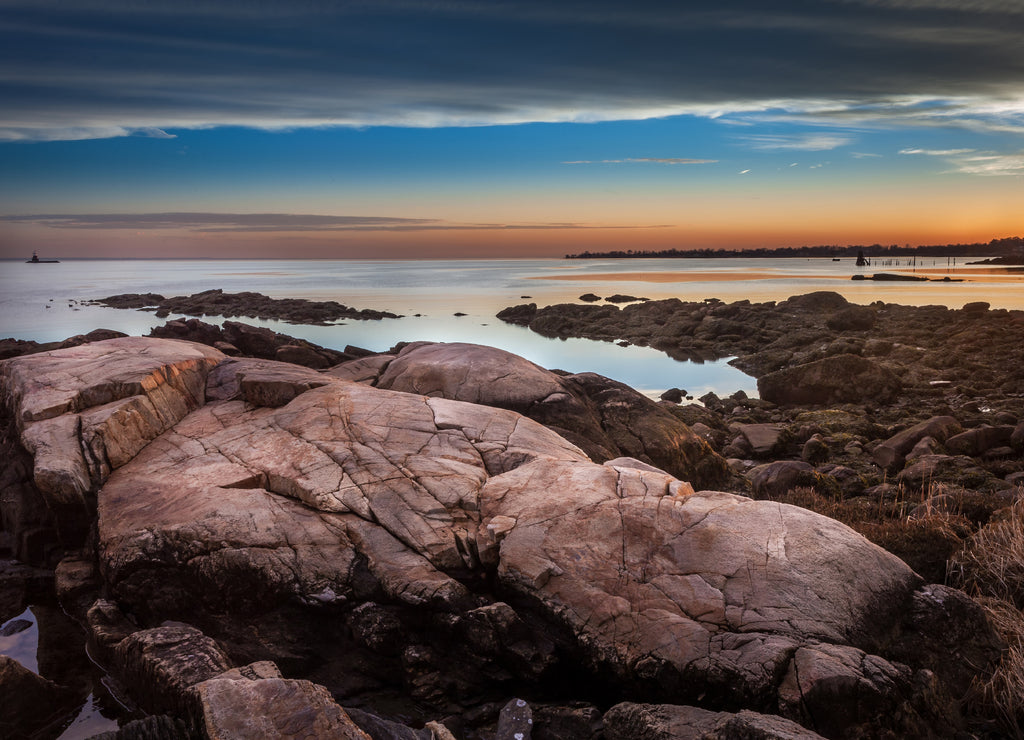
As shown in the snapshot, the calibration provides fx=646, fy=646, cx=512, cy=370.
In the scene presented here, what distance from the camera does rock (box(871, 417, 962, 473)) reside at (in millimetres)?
15246

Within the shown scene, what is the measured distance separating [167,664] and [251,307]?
183ft

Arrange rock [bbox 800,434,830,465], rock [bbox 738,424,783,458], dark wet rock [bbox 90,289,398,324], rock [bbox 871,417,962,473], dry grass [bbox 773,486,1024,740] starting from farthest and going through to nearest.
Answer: dark wet rock [bbox 90,289,398,324] → rock [bbox 738,424,783,458] → rock [bbox 800,434,830,465] → rock [bbox 871,417,962,473] → dry grass [bbox 773,486,1024,740]

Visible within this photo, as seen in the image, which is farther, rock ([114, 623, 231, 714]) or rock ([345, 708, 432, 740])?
rock ([114, 623, 231, 714])

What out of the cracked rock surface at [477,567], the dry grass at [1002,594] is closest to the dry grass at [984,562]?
the dry grass at [1002,594]

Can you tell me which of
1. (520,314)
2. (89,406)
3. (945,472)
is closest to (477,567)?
(89,406)

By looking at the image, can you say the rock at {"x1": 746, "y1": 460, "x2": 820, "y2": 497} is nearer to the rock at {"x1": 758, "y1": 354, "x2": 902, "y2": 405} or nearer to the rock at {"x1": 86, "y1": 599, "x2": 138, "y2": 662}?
the rock at {"x1": 758, "y1": 354, "x2": 902, "y2": 405}

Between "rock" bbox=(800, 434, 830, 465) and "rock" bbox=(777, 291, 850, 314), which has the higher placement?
"rock" bbox=(777, 291, 850, 314)

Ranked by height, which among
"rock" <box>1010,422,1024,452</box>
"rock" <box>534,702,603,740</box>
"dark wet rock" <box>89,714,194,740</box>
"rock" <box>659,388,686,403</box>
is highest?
"dark wet rock" <box>89,714,194,740</box>

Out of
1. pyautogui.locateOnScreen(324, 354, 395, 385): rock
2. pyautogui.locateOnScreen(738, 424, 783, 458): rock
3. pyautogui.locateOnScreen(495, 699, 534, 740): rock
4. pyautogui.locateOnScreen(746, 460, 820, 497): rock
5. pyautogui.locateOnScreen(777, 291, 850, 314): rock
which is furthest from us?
pyautogui.locateOnScreen(777, 291, 850, 314): rock

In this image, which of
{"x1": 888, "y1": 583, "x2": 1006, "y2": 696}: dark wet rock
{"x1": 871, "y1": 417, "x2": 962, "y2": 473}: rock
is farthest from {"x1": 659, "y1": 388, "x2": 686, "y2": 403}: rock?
{"x1": 888, "y1": 583, "x2": 1006, "y2": 696}: dark wet rock

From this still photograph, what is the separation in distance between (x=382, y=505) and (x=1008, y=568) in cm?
738

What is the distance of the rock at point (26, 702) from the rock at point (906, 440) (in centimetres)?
1581

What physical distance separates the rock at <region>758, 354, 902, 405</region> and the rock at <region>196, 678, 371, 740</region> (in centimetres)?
2182

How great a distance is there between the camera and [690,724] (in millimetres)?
5137
